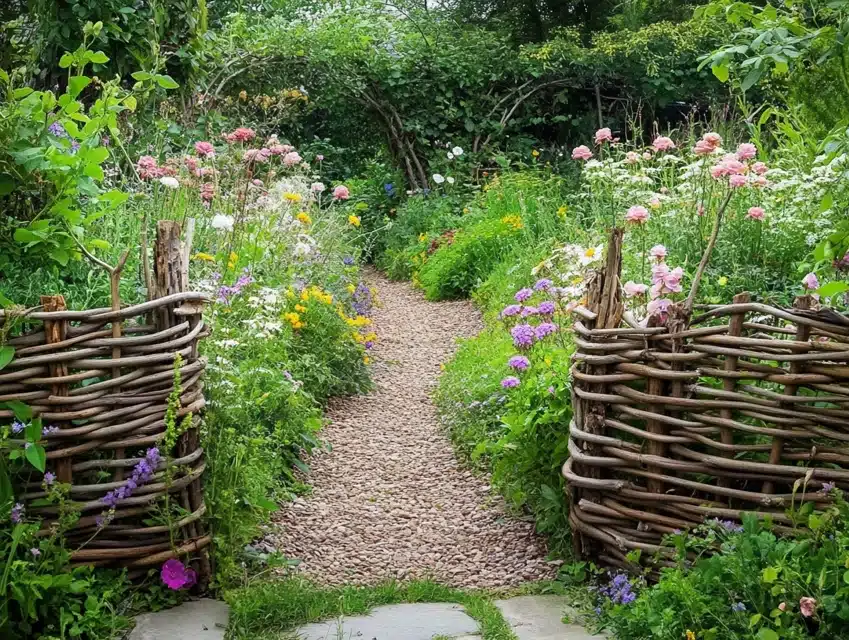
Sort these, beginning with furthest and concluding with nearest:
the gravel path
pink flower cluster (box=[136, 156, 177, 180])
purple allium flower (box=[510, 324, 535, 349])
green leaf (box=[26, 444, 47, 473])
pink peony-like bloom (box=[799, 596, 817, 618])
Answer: pink flower cluster (box=[136, 156, 177, 180]) → purple allium flower (box=[510, 324, 535, 349]) → the gravel path → green leaf (box=[26, 444, 47, 473]) → pink peony-like bloom (box=[799, 596, 817, 618])

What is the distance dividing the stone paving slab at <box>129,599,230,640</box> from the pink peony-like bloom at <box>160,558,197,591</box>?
0.29 feet

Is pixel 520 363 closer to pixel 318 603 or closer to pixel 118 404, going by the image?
pixel 318 603

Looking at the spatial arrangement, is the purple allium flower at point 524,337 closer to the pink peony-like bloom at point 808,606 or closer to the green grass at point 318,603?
the green grass at point 318,603

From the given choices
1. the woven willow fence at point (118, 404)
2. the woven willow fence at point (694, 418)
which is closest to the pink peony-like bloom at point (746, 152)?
the woven willow fence at point (694, 418)

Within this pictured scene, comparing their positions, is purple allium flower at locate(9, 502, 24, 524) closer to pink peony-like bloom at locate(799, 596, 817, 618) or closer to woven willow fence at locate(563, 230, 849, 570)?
woven willow fence at locate(563, 230, 849, 570)

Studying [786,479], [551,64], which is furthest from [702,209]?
[551,64]

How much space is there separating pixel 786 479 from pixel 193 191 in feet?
13.5

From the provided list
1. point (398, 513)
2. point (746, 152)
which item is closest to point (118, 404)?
point (398, 513)

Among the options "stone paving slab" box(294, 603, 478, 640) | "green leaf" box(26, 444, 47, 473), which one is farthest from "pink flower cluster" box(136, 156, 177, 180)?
"stone paving slab" box(294, 603, 478, 640)

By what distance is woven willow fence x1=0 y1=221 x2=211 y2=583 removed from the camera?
2.62m

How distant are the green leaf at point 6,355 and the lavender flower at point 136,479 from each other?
51 centimetres

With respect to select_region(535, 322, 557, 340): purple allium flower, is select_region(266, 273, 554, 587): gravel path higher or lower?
lower

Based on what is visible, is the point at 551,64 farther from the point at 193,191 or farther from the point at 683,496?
the point at 683,496

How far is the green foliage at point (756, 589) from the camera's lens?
2.28m
